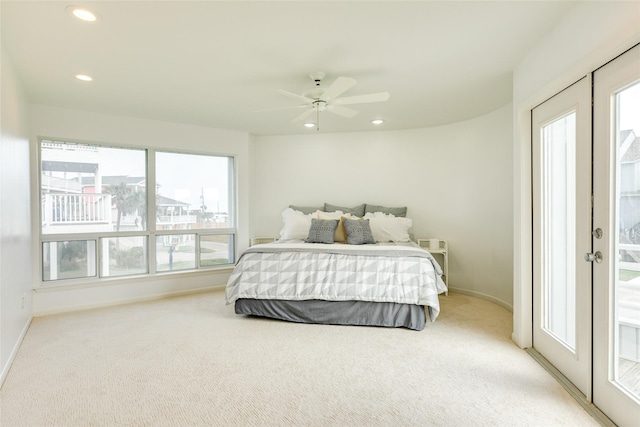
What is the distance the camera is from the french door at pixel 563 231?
2.01 m

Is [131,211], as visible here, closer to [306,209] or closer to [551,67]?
[306,209]

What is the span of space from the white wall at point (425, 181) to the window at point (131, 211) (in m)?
0.71

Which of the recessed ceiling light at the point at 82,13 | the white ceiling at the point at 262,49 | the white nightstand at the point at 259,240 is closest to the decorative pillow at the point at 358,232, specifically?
the white nightstand at the point at 259,240

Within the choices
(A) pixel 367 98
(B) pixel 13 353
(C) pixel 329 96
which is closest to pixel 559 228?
(A) pixel 367 98

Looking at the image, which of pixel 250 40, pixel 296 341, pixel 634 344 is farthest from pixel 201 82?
pixel 634 344

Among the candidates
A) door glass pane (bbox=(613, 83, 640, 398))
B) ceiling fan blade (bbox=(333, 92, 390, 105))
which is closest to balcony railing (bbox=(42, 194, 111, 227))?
ceiling fan blade (bbox=(333, 92, 390, 105))

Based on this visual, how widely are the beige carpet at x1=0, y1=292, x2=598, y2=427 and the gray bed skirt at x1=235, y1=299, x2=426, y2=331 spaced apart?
99mm

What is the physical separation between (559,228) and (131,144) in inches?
185

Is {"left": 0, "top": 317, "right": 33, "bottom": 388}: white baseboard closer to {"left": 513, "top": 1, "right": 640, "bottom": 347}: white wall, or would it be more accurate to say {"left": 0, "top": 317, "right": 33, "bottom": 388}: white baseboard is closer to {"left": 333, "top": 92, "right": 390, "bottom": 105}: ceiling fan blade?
{"left": 333, "top": 92, "right": 390, "bottom": 105}: ceiling fan blade

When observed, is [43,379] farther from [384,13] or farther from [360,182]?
[360,182]

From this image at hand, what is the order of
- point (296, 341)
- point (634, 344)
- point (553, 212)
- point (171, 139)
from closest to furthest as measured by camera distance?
1. point (634, 344)
2. point (553, 212)
3. point (296, 341)
4. point (171, 139)

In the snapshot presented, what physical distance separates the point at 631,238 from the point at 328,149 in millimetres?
4179

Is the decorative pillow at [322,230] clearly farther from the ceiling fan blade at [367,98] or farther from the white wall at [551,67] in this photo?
the white wall at [551,67]

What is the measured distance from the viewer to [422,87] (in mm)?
3348
